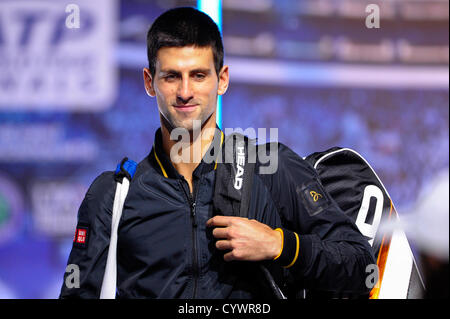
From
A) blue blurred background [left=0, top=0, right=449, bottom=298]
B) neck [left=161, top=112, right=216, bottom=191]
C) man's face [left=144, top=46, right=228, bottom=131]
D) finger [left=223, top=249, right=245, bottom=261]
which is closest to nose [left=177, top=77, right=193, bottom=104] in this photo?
man's face [left=144, top=46, right=228, bottom=131]

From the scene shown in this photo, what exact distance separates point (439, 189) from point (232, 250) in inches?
86.2

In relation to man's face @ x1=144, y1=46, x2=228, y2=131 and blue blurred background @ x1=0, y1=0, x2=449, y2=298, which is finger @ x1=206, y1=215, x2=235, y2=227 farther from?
blue blurred background @ x1=0, y1=0, x2=449, y2=298

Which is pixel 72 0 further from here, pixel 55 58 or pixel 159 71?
pixel 159 71

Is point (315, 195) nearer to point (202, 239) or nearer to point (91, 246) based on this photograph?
point (202, 239)

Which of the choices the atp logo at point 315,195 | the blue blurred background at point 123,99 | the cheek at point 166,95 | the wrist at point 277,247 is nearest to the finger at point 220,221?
the wrist at point 277,247

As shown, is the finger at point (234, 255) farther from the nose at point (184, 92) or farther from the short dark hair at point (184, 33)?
the short dark hair at point (184, 33)

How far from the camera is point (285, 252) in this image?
Result: 137 centimetres

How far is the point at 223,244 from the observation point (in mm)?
1356

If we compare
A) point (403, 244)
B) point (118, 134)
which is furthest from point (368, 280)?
point (118, 134)

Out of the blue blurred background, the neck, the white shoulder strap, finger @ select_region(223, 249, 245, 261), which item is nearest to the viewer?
finger @ select_region(223, 249, 245, 261)

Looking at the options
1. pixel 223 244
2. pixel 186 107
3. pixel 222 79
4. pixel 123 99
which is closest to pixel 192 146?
pixel 186 107

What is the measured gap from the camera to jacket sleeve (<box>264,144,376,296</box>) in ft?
4.57

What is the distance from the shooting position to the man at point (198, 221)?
141 cm
